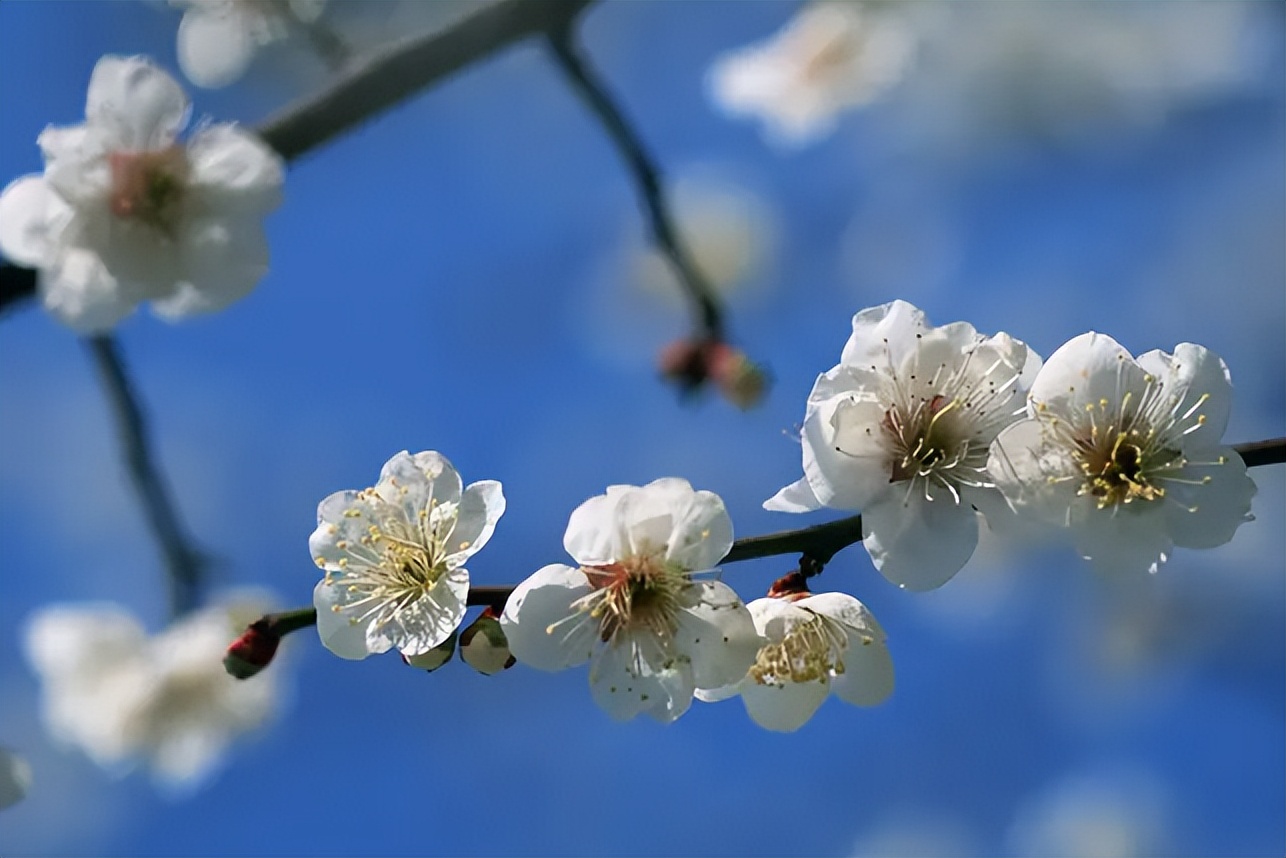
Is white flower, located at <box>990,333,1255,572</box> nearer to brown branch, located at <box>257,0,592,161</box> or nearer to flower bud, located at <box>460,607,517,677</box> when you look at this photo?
flower bud, located at <box>460,607,517,677</box>

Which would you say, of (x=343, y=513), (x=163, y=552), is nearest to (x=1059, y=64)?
(x=163, y=552)

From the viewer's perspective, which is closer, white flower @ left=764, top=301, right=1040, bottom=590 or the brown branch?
white flower @ left=764, top=301, right=1040, bottom=590

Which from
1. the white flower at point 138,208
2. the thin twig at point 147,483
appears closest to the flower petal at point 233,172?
the white flower at point 138,208

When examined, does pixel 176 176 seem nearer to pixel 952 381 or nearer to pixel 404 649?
pixel 404 649

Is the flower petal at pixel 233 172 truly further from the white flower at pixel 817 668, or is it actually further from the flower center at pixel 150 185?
the white flower at pixel 817 668

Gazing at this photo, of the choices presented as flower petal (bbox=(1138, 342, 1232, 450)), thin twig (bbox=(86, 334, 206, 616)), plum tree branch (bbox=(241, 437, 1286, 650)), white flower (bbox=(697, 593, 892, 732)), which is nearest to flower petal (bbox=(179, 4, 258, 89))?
thin twig (bbox=(86, 334, 206, 616))

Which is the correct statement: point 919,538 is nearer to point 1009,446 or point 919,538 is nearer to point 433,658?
point 1009,446
